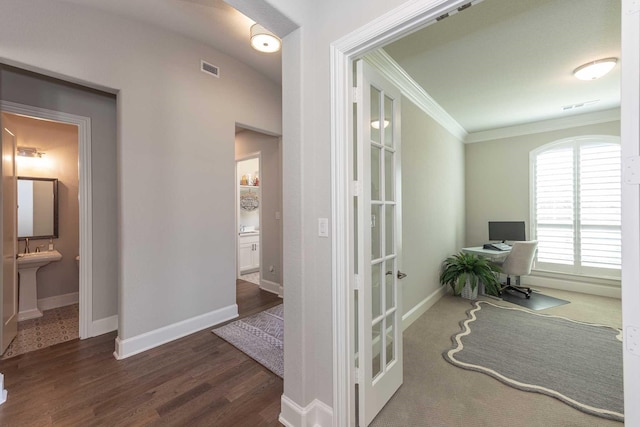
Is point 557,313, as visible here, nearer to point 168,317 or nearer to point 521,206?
point 521,206

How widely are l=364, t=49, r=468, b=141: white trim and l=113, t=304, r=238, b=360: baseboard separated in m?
3.05

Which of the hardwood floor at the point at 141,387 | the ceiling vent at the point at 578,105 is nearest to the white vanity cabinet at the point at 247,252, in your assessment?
the hardwood floor at the point at 141,387

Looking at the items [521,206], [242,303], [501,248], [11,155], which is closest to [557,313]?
[501,248]

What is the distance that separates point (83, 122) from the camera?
2779 millimetres

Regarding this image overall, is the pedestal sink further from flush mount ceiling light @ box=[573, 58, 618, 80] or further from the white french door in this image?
flush mount ceiling light @ box=[573, 58, 618, 80]

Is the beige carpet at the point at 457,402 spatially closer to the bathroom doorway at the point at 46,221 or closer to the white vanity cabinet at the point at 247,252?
the bathroom doorway at the point at 46,221

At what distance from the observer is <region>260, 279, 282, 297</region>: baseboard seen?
4.26 meters

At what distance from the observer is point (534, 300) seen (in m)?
4.02

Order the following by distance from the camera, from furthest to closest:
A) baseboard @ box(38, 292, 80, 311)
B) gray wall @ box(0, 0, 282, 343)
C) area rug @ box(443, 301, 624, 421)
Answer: baseboard @ box(38, 292, 80, 311), gray wall @ box(0, 0, 282, 343), area rug @ box(443, 301, 624, 421)

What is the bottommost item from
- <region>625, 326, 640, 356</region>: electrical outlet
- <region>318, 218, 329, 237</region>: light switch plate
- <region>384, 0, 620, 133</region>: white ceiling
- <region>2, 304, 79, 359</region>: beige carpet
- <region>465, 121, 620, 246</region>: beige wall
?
<region>2, 304, 79, 359</region>: beige carpet

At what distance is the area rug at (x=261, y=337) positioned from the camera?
2375 mm

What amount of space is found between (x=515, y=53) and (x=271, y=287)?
4253 mm

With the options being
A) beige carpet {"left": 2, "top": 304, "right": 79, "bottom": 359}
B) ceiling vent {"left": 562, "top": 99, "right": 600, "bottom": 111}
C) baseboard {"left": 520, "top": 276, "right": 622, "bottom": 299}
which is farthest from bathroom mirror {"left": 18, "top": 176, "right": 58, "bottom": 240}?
baseboard {"left": 520, "top": 276, "right": 622, "bottom": 299}

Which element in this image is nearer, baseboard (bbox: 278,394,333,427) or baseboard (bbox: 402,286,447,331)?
baseboard (bbox: 278,394,333,427)
